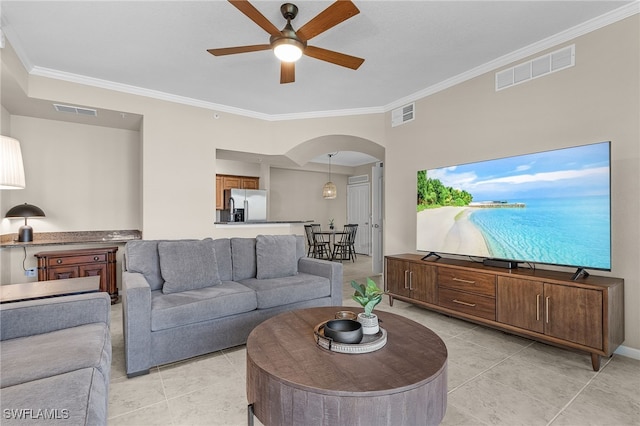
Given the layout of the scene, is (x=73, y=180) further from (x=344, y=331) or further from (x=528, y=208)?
(x=528, y=208)

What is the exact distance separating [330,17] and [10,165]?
7.67 ft

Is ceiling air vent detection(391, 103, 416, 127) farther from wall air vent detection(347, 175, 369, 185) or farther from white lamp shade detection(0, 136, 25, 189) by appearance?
wall air vent detection(347, 175, 369, 185)

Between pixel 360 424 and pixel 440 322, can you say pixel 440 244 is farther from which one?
pixel 360 424

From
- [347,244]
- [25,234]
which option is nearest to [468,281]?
[347,244]

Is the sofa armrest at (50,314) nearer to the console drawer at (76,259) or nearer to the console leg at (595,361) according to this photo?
the console drawer at (76,259)

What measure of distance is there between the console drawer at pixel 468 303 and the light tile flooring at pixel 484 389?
30cm

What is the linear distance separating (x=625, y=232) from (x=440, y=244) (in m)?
1.57

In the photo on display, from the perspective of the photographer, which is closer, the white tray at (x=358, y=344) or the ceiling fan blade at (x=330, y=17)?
the white tray at (x=358, y=344)

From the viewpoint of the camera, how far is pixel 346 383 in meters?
1.31

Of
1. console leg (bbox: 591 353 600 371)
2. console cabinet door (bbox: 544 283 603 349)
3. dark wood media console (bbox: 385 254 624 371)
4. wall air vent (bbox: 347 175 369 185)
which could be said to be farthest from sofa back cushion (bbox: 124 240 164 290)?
wall air vent (bbox: 347 175 369 185)

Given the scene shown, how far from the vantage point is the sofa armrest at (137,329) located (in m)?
2.24

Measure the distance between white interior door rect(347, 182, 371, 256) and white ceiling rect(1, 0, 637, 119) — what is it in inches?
204

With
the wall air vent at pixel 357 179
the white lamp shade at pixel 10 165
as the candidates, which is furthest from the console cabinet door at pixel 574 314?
the wall air vent at pixel 357 179

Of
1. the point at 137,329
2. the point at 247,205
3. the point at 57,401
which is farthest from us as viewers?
the point at 247,205
